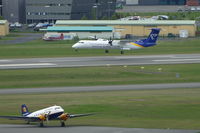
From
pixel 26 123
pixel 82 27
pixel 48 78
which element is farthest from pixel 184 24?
pixel 26 123

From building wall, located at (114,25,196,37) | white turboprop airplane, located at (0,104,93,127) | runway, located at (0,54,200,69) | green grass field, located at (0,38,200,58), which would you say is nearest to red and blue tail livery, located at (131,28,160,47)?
green grass field, located at (0,38,200,58)

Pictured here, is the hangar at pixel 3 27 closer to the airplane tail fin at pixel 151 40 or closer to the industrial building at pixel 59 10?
the industrial building at pixel 59 10

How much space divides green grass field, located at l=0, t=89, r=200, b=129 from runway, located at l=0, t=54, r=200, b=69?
1023 inches

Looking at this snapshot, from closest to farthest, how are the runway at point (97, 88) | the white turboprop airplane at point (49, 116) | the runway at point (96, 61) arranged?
the white turboprop airplane at point (49, 116) → the runway at point (97, 88) → the runway at point (96, 61)

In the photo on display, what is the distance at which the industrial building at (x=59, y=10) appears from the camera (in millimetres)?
184500

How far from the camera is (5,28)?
494ft

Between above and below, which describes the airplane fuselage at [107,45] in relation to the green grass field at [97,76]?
Answer: above

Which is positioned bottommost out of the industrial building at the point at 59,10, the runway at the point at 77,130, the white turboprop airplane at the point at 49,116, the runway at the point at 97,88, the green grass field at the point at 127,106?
the runway at the point at 97,88

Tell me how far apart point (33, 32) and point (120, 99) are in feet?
389

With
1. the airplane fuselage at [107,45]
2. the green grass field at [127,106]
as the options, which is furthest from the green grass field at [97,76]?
the airplane fuselage at [107,45]

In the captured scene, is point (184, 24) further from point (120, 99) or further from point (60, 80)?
point (120, 99)

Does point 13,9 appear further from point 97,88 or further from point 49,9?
point 97,88

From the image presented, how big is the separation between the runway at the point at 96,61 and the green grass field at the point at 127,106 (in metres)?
26.0

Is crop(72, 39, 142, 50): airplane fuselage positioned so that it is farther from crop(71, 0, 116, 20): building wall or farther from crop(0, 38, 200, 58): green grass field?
crop(71, 0, 116, 20): building wall
